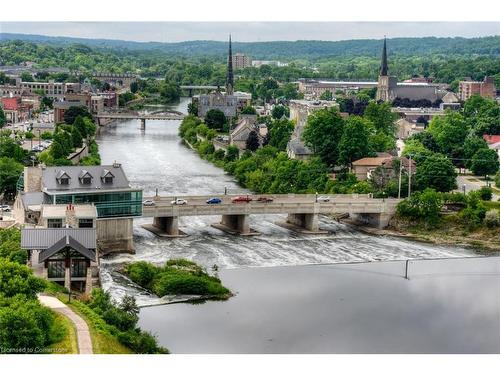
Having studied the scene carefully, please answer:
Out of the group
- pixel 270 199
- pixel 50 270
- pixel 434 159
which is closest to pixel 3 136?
pixel 270 199

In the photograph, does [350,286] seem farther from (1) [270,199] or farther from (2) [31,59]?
(2) [31,59]

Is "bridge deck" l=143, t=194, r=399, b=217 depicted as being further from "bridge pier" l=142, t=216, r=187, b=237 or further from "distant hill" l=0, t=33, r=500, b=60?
"distant hill" l=0, t=33, r=500, b=60

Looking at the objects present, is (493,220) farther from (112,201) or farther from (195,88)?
(195,88)

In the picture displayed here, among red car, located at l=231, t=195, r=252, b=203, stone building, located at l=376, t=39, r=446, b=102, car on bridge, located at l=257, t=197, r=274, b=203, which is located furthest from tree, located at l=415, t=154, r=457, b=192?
stone building, located at l=376, t=39, r=446, b=102

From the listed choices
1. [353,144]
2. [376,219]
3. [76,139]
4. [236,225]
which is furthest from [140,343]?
[76,139]

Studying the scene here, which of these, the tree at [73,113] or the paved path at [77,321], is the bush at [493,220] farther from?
the tree at [73,113]

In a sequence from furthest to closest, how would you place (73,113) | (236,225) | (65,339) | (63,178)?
(73,113) < (236,225) < (63,178) < (65,339)

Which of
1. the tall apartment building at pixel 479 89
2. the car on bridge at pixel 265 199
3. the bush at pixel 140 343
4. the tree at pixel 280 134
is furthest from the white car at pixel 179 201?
the tall apartment building at pixel 479 89
